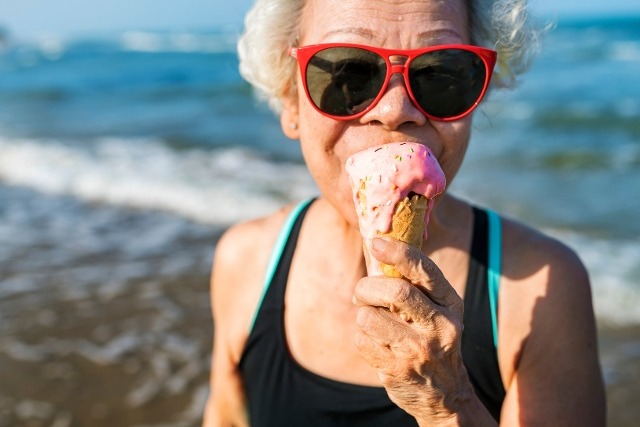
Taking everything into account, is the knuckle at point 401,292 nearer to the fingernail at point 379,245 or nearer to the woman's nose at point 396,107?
the fingernail at point 379,245

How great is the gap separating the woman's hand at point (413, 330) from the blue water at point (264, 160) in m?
1.17

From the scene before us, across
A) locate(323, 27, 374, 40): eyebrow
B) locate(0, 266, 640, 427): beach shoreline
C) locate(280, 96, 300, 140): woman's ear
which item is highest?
locate(323, 27, 374, 40): eyebrow

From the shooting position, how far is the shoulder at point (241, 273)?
2586 millimetres

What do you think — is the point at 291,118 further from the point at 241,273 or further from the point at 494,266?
the point at 494,266

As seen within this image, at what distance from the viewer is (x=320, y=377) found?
2.35 metres

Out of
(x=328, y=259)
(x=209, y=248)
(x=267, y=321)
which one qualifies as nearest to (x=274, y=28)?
(x=328, y=259)

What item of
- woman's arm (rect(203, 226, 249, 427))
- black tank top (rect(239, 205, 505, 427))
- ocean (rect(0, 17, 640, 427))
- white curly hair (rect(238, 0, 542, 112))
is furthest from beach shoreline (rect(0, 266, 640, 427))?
white curly hair (rect(238, 0, 542, 112))

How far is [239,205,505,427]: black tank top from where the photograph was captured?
2166 millimetres

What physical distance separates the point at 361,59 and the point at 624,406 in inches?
144

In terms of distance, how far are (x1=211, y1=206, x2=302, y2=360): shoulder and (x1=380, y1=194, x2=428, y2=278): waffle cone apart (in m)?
1.04

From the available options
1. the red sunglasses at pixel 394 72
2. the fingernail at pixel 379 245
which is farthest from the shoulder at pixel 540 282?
the fingernail at pixel 379 245

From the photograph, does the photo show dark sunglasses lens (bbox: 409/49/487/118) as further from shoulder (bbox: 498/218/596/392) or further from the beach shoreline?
the beach shoreline

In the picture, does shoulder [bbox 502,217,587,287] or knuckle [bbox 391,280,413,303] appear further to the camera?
shoulder [bbox 502,217,587,287]

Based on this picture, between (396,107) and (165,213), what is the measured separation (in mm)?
7111
